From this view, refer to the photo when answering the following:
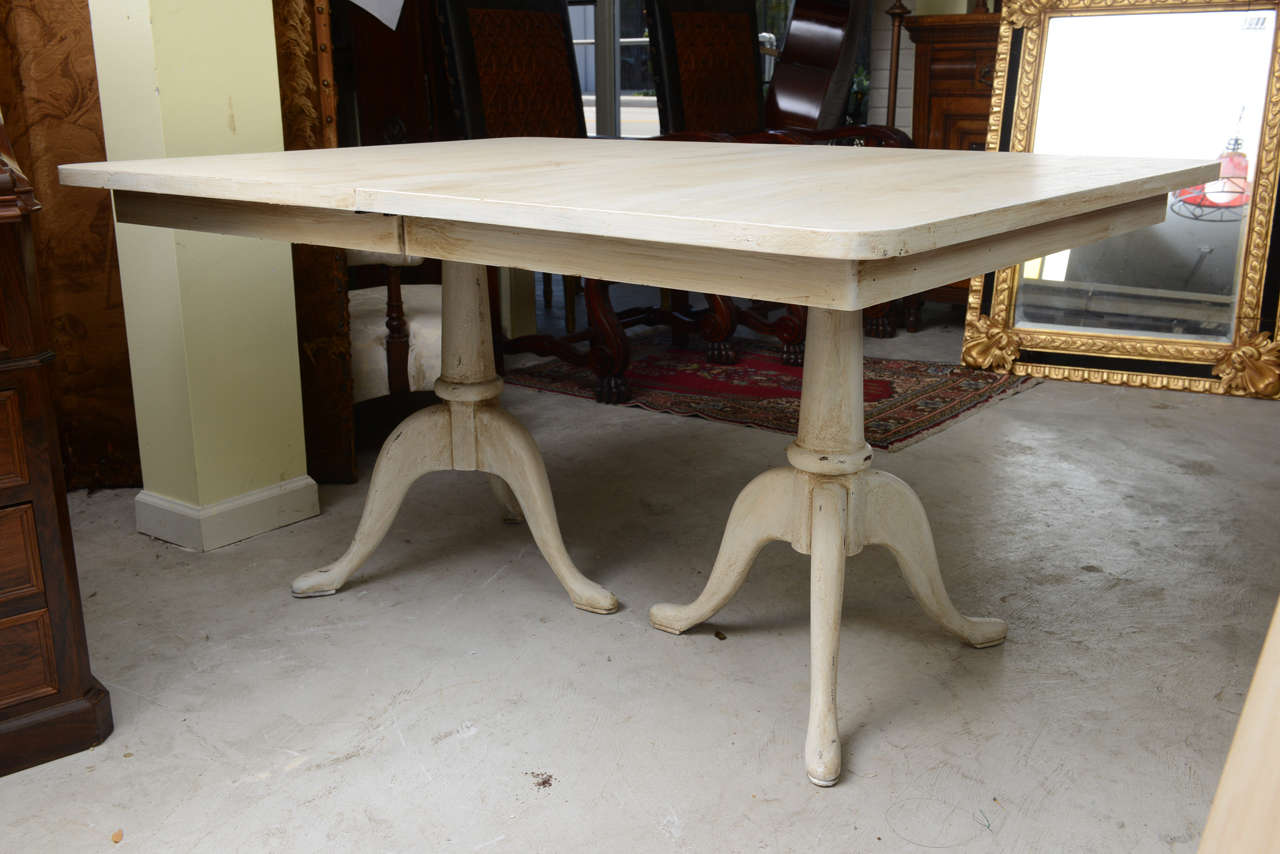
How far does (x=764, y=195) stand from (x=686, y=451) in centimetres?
159

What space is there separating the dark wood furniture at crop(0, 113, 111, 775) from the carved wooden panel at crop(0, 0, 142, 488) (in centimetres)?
96

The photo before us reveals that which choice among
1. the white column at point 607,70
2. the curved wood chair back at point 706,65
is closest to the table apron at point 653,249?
the curved wood chair back at point 706,65

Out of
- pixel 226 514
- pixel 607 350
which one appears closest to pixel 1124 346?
pixel 607 350

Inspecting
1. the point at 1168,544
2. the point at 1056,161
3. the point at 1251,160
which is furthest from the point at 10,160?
the point at 1251,160

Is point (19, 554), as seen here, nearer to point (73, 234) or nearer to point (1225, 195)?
point (73, 234)

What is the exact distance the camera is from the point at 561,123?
3.56 metres

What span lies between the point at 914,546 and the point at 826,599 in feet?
0.84

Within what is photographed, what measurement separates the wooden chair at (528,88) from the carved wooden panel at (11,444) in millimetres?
1957

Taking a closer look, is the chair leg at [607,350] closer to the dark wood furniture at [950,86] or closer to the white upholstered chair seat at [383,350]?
the white upholstered chair seat at [383,350]

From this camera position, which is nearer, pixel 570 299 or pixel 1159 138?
pixel 1159 138

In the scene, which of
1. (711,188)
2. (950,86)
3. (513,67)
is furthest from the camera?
(950,86)

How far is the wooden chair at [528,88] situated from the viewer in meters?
3.23

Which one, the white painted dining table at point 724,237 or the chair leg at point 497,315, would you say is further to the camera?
the chair leg at point 497,315

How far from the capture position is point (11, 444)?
142 centimetres
